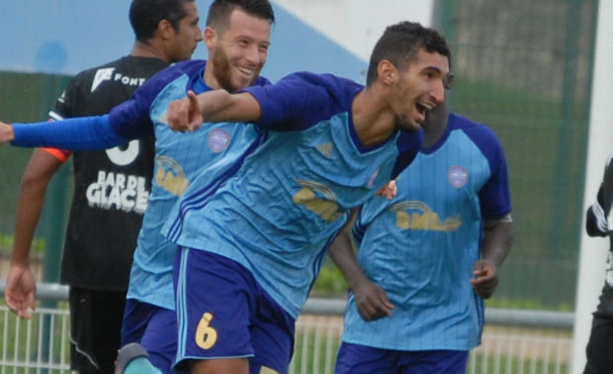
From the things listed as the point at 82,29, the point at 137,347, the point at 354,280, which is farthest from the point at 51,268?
the point at 137,347

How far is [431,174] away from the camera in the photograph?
278 inches

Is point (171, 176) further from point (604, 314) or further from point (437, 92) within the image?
point (604, 314)

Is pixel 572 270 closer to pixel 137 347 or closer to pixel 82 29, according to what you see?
pixel 82 29

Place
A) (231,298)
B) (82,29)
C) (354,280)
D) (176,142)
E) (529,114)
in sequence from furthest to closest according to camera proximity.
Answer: (529,114)
(82,29)
(354,280)
(176,142)
(231,298)

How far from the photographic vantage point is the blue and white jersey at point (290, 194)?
577 centimetres

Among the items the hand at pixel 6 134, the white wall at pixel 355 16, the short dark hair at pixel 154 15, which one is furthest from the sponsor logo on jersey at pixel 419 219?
the hand at pixel 6 134

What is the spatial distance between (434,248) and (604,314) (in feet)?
2.98

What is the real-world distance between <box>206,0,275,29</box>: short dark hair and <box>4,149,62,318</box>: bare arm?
43.0 inches

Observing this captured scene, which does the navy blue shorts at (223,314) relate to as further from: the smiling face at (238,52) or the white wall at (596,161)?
the white wall at (596,161)

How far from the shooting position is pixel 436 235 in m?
7.04

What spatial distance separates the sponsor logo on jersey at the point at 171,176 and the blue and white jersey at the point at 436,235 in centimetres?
103

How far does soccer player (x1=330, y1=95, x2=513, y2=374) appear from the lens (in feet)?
23.1

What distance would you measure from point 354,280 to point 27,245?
1.53 m

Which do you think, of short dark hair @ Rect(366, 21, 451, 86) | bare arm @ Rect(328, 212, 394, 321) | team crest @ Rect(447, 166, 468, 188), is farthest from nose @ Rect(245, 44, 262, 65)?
team crest @ Rect(447, 166, 468, 188)
